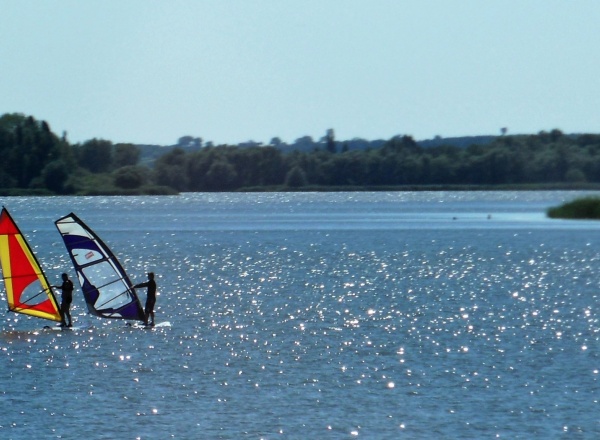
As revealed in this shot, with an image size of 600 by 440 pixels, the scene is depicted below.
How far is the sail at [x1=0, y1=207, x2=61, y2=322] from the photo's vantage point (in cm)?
3058

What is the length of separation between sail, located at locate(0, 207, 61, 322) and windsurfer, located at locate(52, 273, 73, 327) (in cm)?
23

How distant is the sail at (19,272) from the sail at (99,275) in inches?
35.2

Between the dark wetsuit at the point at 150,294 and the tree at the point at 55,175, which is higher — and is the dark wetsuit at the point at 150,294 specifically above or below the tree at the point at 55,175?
below

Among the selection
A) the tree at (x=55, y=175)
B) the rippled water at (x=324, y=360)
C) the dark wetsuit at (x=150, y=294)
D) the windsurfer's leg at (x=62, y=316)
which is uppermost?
the tree at (x=55, y=175)

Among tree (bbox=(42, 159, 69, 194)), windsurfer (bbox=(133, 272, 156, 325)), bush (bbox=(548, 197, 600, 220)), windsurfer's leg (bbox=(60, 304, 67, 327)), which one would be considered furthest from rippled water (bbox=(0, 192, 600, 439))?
tree (bbox=(42, 159, 69, 194))

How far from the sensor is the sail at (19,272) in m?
30.6

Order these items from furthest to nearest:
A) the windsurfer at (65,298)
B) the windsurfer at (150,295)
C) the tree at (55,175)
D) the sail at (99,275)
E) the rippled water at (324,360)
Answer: the tree at (55,175)
the sail at (99,275)
the windsurfer at (150,295)
the windsurfer at (65,298)
the rippled water at (324,360)

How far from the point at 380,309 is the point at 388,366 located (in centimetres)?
1169

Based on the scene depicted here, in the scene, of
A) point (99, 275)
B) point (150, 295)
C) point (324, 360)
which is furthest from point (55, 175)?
point (324, 360)

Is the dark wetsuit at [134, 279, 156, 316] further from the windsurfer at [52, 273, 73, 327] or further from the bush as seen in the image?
the bush

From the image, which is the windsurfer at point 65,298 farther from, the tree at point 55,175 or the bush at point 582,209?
the tree at point 55,175

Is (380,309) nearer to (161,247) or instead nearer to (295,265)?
(295,265)

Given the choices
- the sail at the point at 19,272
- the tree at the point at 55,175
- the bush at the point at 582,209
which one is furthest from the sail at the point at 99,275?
the tree at the point at 55,175

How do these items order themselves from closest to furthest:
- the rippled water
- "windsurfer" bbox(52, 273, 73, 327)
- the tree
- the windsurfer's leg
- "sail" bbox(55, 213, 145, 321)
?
the rippled water
"windsurfer" bbox(52, 273, 73, 327)
the windsurfer's leg
"sail" bbox(55, 213, 145, 321)
the tree
